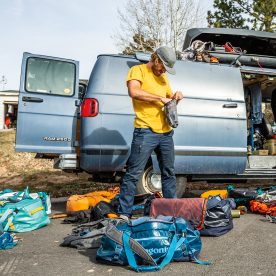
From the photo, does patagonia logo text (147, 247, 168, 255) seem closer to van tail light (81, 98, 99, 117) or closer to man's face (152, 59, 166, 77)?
man's face (152, 59, 166, 77)

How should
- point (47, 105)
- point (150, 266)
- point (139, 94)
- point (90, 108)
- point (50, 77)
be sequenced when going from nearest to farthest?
point (150, 266)
point (139, 94)
point (90, 108)
point (47, 105)
point (50, 77)

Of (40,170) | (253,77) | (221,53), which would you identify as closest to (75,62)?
(221,53)

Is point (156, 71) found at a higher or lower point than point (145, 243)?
higher

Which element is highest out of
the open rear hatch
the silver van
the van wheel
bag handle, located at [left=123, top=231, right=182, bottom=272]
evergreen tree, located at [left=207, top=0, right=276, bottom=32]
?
evergreen tree, located at [left=207, top=0, right=276, bottom=32]

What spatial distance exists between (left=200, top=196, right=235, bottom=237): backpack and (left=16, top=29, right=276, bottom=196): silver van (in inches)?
61.4

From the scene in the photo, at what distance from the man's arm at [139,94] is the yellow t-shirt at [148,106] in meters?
0.07

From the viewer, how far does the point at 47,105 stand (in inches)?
209

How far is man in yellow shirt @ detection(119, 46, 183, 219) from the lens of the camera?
4.29 m

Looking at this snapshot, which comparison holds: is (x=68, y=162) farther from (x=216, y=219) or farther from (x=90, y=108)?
(x=216, y=219)

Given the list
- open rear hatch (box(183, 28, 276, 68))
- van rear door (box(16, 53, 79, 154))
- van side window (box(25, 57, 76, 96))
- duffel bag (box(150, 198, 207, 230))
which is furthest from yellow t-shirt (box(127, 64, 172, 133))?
open rear hatch (box(183, 28, 276, 68))

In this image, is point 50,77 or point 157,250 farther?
point 50,77

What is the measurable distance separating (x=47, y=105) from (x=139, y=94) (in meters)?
1.62

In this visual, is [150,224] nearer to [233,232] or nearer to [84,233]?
[84,233]

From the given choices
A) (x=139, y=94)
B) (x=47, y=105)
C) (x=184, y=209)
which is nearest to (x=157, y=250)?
(x=184, y=209)
